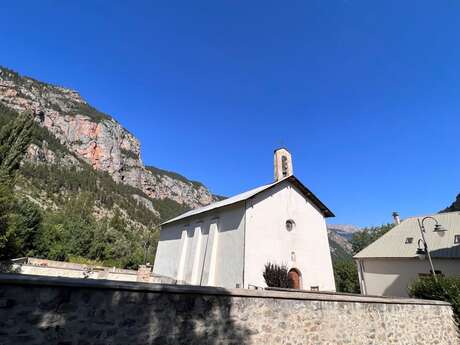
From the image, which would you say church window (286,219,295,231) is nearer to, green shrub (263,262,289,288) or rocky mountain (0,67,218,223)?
green shrub (263,262,289,288)

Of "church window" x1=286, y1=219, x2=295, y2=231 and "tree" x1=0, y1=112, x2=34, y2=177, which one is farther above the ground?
"tree" x1=0, y1=112, x2=34, y2=177

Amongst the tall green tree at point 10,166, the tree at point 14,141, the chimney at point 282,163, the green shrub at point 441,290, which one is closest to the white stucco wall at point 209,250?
the chimney at point 282,163

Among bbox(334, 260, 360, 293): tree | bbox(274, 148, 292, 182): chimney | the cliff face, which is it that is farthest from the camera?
the cliff face

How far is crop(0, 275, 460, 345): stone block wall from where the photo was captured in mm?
3902

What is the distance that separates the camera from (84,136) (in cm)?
10619

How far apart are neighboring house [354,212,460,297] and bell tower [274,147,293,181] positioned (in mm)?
9339

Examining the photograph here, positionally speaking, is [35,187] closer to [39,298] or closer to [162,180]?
[162,180]

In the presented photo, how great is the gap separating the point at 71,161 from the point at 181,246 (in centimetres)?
8900

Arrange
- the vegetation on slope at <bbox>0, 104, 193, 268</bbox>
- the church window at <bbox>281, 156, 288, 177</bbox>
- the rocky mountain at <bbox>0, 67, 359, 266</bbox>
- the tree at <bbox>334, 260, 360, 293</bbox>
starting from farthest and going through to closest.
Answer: the rocky mountain at <bbox>0, 67, 359, 266</bbox>, the tree at <bbox>334, 260, 360, 293</bbox>, the vegetation on slope at <bbox>0, 104, 193, 268</bbox>, the church window at <bbox>281, 156, 288, 177</bbox>

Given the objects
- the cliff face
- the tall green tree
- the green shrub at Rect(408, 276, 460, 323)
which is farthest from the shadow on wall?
the cliff face

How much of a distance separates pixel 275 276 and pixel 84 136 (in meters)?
113

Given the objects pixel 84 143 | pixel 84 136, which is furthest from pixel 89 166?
pixel 84 136

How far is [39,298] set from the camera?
3.98 meters

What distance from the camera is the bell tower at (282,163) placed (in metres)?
20.8
